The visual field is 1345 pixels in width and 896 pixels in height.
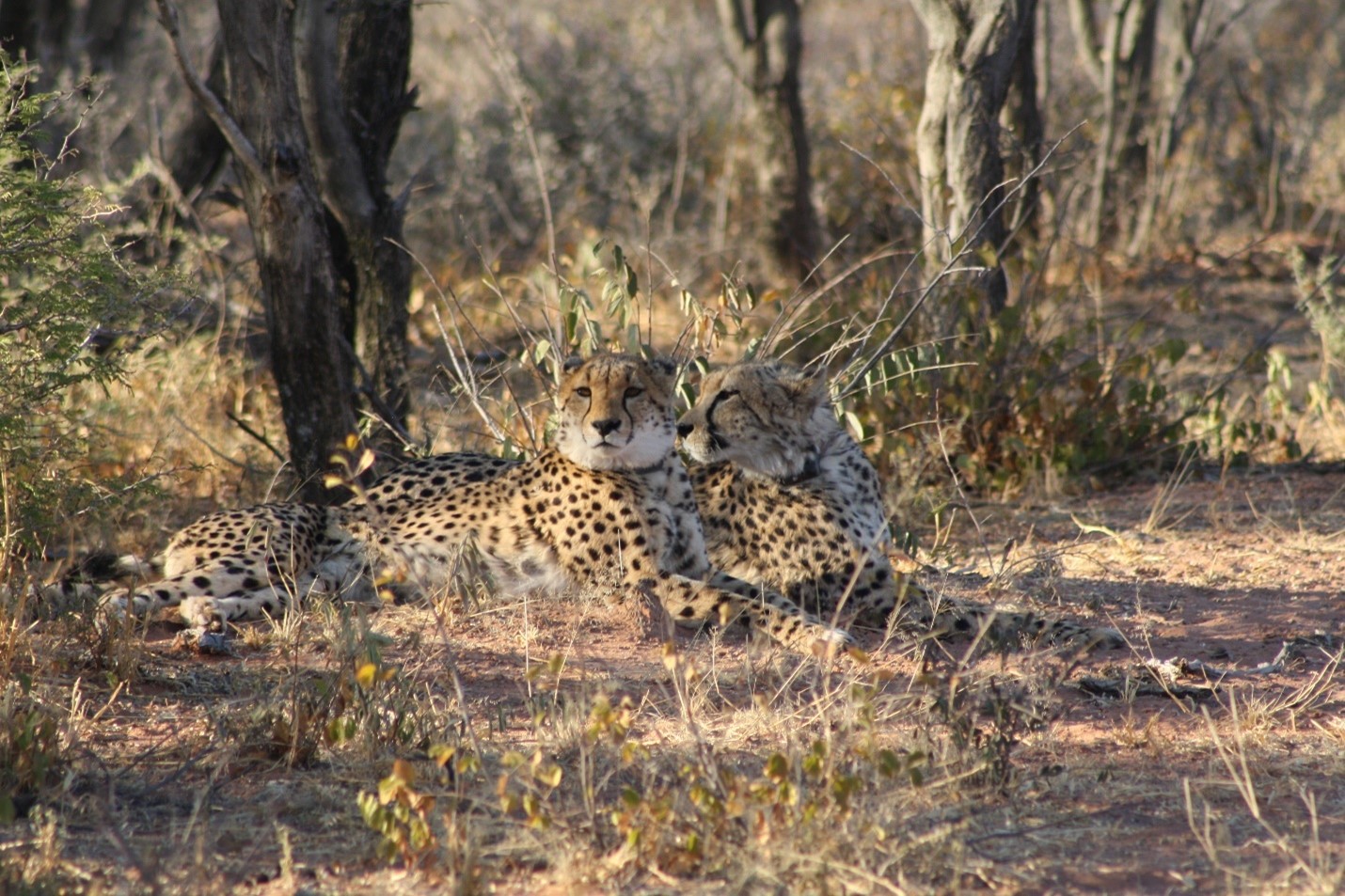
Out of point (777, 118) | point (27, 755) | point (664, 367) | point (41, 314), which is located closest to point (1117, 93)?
point (777, 118)

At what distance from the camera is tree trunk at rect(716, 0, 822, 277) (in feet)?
30.5

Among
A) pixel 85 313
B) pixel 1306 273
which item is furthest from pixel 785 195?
pixel 85 313

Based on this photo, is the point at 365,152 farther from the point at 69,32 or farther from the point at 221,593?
the point at 69,32

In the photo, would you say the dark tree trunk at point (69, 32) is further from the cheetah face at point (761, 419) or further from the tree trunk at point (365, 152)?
the cheetah face at point (761, 419)

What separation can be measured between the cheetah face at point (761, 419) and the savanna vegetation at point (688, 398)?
0.72 ft

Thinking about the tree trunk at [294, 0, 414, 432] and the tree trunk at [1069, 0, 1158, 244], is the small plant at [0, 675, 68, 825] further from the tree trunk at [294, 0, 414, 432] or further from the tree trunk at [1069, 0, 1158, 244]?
the tree trunk at [1069, 0, 1158, 244]

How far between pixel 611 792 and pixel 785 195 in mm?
6945

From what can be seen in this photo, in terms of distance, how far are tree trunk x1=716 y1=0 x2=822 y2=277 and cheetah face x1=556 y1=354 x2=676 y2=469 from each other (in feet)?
16.5

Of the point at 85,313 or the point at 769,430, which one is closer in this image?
the point at 85,313

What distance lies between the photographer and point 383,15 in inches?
216

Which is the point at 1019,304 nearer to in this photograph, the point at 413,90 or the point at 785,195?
the point at 413,90

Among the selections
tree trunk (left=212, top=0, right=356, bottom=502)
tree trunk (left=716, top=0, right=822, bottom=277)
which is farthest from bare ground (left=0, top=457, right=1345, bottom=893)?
tree trunk (left=716, top=0, right=822, bottom=277)

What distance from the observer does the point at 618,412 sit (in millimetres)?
4227

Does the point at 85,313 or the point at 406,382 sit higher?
the point at 85,313
